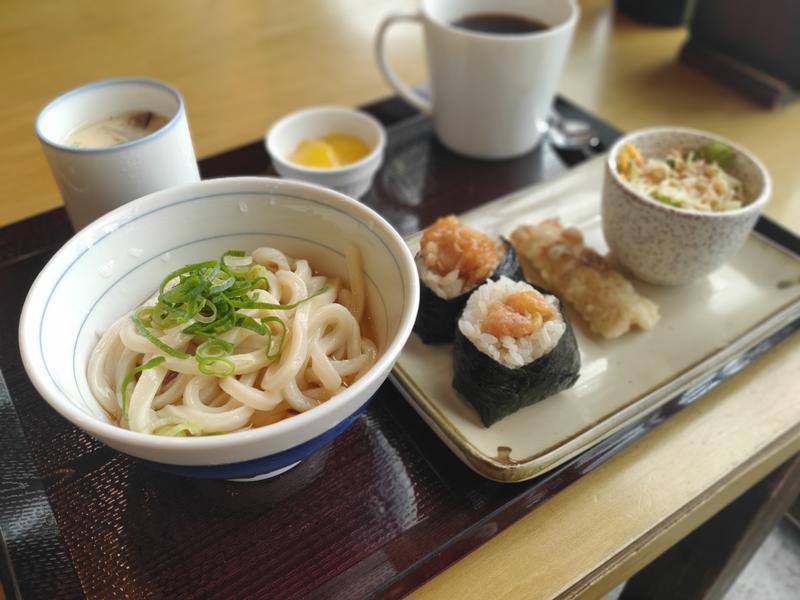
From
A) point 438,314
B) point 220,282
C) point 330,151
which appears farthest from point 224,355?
point 330,151

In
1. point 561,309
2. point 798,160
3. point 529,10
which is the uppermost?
point 529,10

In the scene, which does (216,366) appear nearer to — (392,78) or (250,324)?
(250,324)

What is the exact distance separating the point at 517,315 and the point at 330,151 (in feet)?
2.46

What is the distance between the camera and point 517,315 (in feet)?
3.41

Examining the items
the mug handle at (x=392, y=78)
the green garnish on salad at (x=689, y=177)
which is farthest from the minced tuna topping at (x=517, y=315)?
the mug handle at (x=392, y=78)

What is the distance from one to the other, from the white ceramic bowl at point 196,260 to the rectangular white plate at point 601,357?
18 cm

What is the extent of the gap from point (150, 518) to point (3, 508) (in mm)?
216

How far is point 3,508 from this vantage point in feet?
3.11

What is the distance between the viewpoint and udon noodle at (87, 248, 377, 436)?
889mm

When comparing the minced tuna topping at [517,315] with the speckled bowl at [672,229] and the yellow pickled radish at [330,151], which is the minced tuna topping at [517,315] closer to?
the speckled bowl at [672,229]

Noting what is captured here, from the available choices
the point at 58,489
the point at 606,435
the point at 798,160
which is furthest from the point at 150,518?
the point at 798,160

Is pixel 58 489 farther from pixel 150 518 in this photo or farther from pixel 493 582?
A: pixel 493 582

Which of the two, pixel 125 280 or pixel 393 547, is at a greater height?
pixel 125 280

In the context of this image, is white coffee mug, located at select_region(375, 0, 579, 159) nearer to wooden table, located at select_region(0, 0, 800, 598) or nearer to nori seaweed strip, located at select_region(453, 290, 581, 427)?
wooden table, located at select_region(0, 0, 800, 598)
